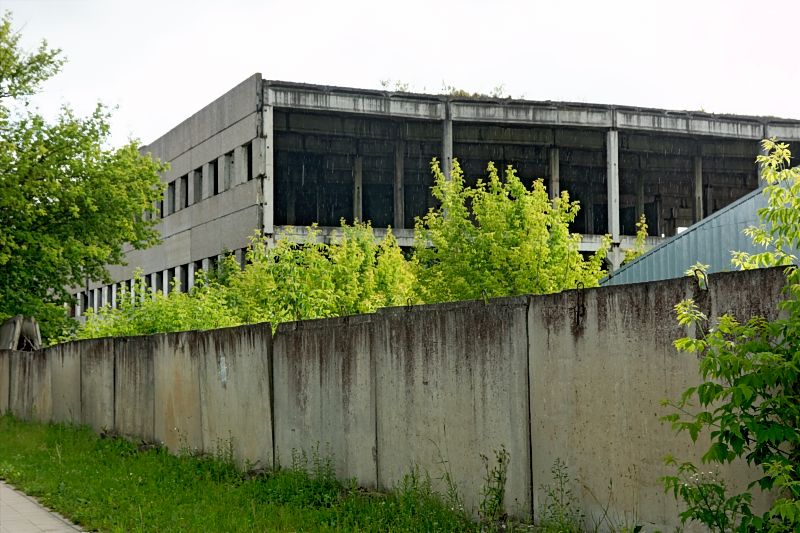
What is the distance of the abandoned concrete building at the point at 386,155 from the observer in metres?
41.0

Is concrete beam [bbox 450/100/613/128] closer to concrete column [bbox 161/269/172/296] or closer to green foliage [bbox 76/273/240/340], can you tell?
green foliage [bbox 76/273/240/340]

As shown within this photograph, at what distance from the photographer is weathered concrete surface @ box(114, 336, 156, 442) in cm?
1741

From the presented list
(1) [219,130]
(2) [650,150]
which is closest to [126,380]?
(1) [219,130]

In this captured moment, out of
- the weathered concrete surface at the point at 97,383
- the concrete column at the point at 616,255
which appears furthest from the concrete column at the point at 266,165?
the weathered concrete surface at the point at 97,383

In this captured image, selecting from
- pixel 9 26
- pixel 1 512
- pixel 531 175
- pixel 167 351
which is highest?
pixel 9 26

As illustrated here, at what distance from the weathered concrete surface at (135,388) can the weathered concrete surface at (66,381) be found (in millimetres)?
3169

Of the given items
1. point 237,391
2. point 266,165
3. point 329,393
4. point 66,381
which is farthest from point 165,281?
point 329,393

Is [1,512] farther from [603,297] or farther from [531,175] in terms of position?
[531,175]

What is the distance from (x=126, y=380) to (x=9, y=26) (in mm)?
23967

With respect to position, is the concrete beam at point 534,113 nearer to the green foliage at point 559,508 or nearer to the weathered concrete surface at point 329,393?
the weathered concrete surface at point 329,393

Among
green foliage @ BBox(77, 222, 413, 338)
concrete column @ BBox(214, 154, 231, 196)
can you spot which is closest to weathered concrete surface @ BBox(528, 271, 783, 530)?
green foliage @ BBox(77, 222, 413, 338)

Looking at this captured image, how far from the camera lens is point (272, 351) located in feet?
41.7

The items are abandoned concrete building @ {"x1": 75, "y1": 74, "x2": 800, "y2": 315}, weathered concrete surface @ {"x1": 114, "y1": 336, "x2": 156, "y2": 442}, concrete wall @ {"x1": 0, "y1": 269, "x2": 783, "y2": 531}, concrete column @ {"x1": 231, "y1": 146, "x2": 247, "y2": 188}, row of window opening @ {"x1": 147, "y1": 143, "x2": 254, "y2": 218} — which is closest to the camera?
concrete wall @ {"x1": 0, "y1": 269, "x2": 783, "y2": 531}

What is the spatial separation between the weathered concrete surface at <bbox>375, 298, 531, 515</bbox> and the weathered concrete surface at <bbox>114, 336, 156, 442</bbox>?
813cm
